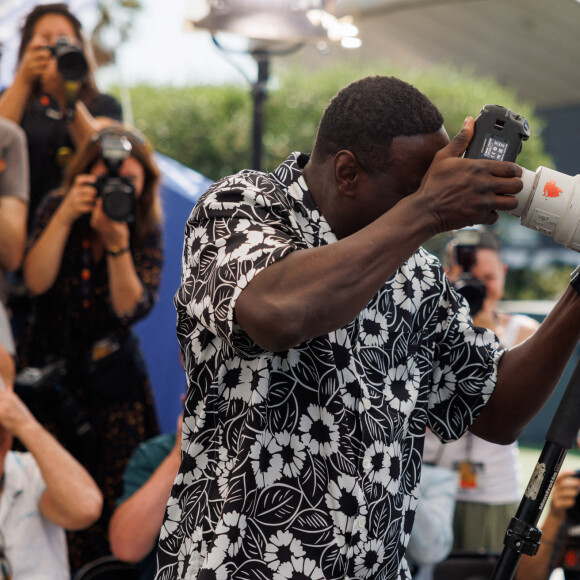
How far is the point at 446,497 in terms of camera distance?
285 centimetres

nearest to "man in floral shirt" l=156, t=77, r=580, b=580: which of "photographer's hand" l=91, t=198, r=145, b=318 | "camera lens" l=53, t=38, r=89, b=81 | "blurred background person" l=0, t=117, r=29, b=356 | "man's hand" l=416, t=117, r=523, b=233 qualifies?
"man's hand" l=416, t=117, r=523, b=233

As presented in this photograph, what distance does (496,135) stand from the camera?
1292 mm

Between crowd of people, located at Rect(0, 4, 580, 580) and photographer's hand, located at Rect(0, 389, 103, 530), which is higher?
crowd of people, located at Rect(0, 4, 580, 580)

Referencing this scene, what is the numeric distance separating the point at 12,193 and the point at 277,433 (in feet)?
7.06

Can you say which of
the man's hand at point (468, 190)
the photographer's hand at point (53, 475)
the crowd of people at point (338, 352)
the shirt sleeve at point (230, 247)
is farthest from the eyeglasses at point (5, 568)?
the man's hand at point (468, 190)

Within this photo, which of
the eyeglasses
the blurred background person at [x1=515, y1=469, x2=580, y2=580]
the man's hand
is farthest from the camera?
the blurred background person at [x1=515, y1=469, x2=580, y2=580]

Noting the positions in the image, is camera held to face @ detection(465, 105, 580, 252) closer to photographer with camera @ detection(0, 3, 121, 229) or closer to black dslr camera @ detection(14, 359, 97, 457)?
black dslr camera @ detection(14, 359, 97, 457)

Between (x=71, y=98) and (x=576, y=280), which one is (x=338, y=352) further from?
(x=71, y=98)

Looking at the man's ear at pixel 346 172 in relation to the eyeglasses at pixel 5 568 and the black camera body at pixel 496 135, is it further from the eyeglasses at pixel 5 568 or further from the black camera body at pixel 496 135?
the eyeglasses at pixel 5 568

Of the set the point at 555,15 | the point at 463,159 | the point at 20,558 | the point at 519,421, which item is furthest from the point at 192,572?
the point at 555,15

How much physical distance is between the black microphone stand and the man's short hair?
472mm

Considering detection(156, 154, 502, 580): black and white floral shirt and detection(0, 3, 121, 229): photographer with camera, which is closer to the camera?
detection(156, 154, 502, 580): black and white floral shirt

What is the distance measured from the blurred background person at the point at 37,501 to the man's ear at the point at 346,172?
4.77 ft

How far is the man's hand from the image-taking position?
4.14ft
